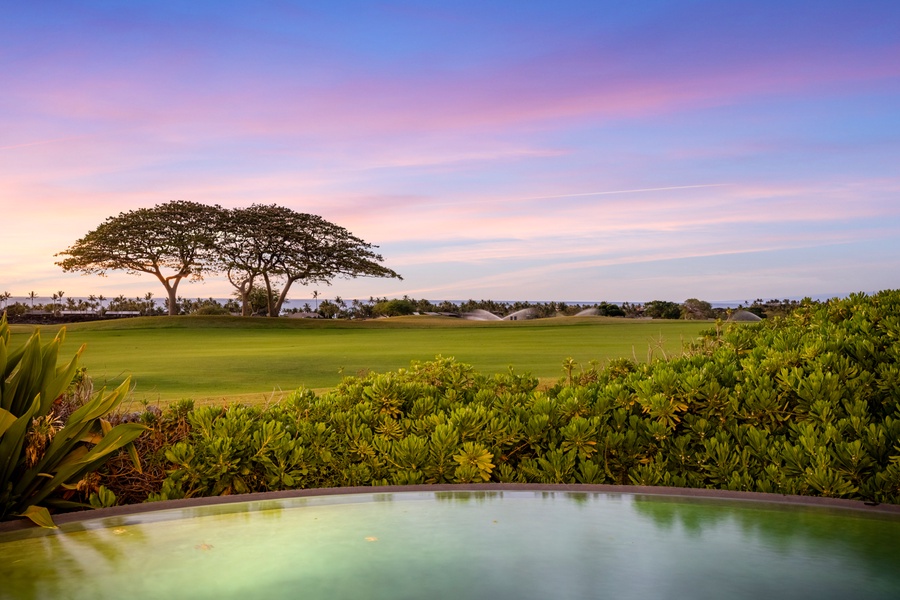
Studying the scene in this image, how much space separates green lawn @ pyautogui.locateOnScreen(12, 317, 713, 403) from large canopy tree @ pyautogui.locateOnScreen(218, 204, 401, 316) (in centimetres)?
1587

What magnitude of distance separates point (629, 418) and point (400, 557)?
119 inches

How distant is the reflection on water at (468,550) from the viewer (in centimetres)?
277

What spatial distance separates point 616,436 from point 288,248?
53222 millimetres

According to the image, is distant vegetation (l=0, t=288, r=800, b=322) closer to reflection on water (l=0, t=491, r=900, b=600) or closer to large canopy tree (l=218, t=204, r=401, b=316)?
large canopy tree (l=218, t=204, r=401, b=316)

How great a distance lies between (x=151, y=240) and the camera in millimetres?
54344

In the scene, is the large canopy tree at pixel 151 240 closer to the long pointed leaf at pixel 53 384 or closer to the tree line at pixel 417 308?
the tree line at pixel 417 308

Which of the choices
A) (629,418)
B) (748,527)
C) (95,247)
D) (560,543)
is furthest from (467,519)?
(95,247)

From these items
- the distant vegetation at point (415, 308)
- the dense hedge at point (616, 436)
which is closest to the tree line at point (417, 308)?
the distant vegetation at point (415, 308)

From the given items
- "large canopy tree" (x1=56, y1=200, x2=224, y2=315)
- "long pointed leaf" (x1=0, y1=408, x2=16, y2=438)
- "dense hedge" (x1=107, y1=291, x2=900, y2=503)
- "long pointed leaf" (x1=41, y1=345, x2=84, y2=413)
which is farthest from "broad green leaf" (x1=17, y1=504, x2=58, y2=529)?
"large canopy tree" (x1=56, y1=200, x2=224, y2=315)

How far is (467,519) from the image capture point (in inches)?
138

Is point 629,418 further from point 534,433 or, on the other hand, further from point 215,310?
point 215,310

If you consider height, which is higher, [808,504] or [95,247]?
[95,247]

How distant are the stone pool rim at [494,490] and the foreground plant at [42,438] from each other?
778mm

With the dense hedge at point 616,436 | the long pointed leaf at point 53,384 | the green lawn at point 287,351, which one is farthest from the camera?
the green lawn at point 287,351
